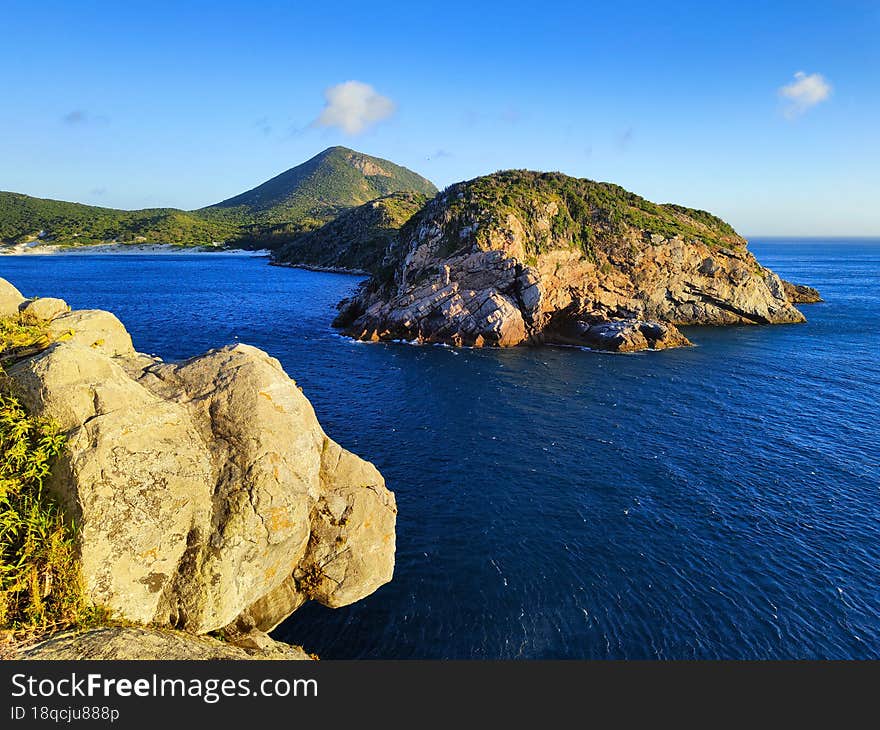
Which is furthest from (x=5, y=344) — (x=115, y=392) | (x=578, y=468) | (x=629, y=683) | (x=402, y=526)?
(x=578, y=468)

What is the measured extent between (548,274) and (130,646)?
78.8m

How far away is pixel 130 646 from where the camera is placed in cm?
1226

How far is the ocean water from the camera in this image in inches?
817

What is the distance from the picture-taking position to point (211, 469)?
16547 millimetres

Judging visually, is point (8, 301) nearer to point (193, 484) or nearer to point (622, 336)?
point (193, 484)

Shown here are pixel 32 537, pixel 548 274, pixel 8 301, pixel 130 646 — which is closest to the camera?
pixel 130 646

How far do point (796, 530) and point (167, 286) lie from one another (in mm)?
142601

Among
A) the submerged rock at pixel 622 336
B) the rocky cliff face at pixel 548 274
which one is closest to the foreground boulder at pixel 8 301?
the rocky cliff face at pixel 548 274

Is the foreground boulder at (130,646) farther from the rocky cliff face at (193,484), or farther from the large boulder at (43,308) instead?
the large boulder at (43,308)

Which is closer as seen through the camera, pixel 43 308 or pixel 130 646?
pixel 130 646

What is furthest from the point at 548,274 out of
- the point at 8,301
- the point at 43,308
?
the point at 8,301

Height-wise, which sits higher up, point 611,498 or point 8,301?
point 8,301

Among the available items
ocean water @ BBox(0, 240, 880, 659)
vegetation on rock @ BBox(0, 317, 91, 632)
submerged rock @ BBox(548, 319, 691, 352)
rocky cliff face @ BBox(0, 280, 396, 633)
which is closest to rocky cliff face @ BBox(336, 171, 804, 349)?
submerged rock @ BBox(548, 319, 691, 352)

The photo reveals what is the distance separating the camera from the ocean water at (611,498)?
68.1ft
